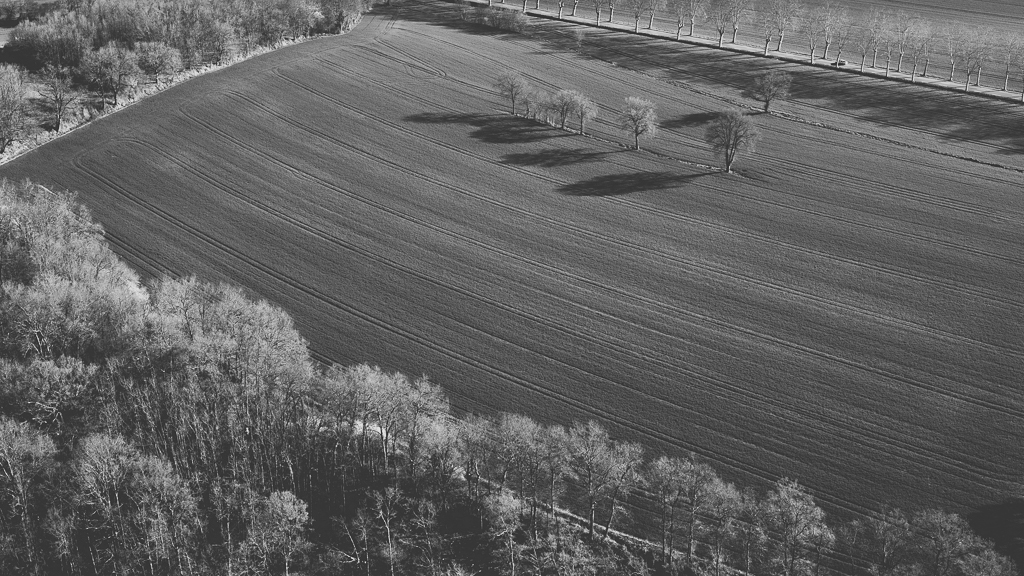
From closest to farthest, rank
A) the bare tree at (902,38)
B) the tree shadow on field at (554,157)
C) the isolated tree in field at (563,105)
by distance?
the tree shadow on field at (554,157) < the isolated tree in field at (563,105) < the bare tree at (902,38)

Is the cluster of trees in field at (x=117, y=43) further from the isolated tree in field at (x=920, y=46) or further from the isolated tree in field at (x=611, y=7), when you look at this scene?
the isolated tree in field at (x=920, y=46)

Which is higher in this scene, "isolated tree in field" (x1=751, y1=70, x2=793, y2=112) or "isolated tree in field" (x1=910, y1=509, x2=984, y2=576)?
"isolated tree in field" (x1=751, y1=70, x2=793, y2=112)

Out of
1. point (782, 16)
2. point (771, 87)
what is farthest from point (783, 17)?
point (771, 87)

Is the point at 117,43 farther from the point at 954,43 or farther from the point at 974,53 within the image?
the point at 954,43

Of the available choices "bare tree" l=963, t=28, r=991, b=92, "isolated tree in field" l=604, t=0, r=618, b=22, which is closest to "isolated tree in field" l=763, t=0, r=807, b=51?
"bare tree" l=963, t=28, r=991, b=92

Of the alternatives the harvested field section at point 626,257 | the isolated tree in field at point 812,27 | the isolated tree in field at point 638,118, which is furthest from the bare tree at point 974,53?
the isolated tree in field at point 638,118

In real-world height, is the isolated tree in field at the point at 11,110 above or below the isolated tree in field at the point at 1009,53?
below

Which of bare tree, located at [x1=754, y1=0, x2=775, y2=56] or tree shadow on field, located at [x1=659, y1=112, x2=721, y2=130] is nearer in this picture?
tree shadow on field, located at [x1=659, y1=112, x2=721, y2=130]

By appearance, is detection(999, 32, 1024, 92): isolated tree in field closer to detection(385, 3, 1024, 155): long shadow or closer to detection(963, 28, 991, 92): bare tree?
detection(963, 28, 991, 92): bare tree
